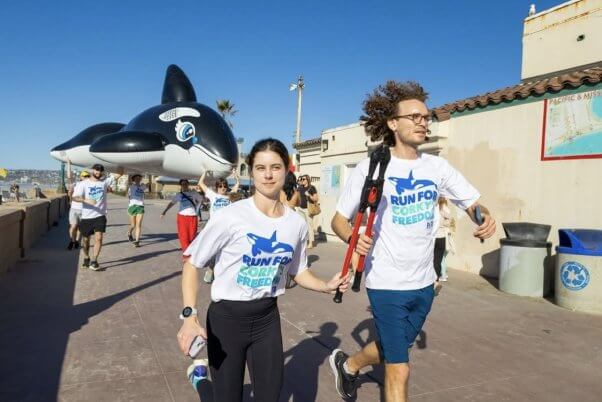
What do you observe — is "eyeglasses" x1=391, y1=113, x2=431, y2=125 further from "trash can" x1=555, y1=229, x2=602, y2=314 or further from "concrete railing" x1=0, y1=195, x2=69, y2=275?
"concrete railing" x1=0, y1=195, x2=69, y2=275

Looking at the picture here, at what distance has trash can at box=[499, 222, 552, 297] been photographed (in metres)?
6.97

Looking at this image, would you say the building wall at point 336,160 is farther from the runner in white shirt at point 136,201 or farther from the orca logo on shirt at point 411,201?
the orca logo on shirt at point 411,201

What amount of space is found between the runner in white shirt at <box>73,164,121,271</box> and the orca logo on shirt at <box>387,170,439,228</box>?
21.7 feet

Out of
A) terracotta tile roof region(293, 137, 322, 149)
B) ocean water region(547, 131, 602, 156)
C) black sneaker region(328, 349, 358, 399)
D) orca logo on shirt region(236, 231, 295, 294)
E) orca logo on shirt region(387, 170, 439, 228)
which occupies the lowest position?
black sneaker region(328, 349, 358, 399)

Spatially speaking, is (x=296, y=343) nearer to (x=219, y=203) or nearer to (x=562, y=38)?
(x=219, y=203)

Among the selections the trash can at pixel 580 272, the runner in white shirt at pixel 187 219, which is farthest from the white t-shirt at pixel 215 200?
the trash can at pixel 580 272

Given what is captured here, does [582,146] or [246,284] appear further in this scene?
[582,146]

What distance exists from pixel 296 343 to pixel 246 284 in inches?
100

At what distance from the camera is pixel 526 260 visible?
6965 millimetres

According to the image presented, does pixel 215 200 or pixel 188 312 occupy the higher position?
pixel 215 200

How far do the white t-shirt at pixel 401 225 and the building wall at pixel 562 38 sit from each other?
9.74 metres

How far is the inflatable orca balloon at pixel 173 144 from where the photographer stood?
9398 mm

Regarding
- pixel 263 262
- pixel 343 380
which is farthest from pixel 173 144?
pixel 263 262

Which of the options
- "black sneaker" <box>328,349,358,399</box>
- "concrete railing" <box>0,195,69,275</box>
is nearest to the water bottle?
"black sneaker" <box>328,349,358,399</box>
